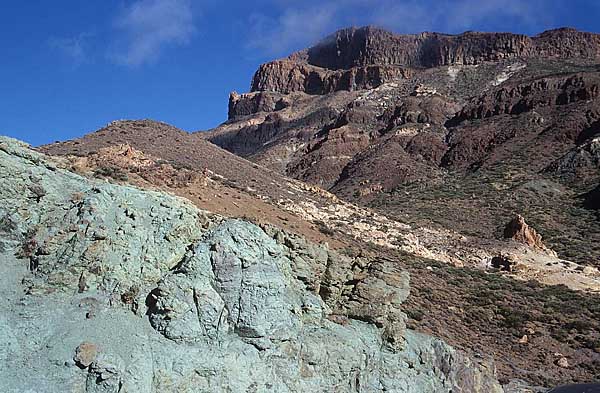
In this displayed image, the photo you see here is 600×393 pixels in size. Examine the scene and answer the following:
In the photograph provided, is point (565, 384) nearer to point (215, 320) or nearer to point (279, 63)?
point (215, 320)

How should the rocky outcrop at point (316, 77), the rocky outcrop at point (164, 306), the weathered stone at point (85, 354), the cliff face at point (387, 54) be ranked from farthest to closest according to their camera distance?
the rocky outcrop at point (316, 77) → the cliff face at point (387, 54) → the rocky outcrop at point (164, 306) → the weathered stone at point (85, 354)

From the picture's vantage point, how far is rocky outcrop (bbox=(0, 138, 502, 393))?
8469 mm

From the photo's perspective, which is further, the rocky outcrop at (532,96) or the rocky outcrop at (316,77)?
the rocky outcrop at (316,77)

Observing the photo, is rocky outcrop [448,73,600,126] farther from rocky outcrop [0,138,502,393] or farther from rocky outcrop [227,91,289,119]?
rocky outcrop [0,138,502,393]

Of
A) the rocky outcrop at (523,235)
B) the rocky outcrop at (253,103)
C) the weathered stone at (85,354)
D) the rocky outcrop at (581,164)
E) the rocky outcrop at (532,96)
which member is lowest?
the weathered stone at (85,354)

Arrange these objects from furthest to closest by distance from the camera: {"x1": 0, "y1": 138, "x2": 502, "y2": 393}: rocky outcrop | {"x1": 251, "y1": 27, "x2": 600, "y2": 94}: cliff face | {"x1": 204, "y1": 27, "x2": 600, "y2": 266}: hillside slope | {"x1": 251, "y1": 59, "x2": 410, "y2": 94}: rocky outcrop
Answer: {"x1": 251, "y1": 59, "x2": 410, "y2": 94}: rocky outcrop < {"x1": 251, "y1": 27, "x2": 600, "y2": 94}: cliff face < {"x1": 204, "y1": 27, "x2": 600, "y2": 266}: hillside slope < {"x1": 0, "y1": 138, "x2": 502, "y2": 393}: rocky outcrop

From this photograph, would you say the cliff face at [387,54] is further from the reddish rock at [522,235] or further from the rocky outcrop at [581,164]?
the reddish rock at [522,235]

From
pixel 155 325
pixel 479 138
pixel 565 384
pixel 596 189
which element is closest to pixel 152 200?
pixel 155 325

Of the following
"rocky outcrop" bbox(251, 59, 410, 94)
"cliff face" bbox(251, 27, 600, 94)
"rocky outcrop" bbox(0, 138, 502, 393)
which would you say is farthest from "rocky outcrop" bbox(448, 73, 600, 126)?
"rocky outcrop" bbox(0, 138, 502, 393)

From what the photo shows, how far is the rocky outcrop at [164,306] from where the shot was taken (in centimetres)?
847

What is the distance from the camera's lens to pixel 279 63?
523ft

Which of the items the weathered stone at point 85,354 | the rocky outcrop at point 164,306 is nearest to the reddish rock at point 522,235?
the rocky outcrop at point 164,306

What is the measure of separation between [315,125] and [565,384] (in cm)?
9730

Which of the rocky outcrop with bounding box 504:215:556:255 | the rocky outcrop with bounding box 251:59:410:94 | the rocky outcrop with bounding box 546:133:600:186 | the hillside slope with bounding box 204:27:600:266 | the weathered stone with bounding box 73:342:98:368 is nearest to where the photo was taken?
the weathered stone with bounding box 73:342:98:368
